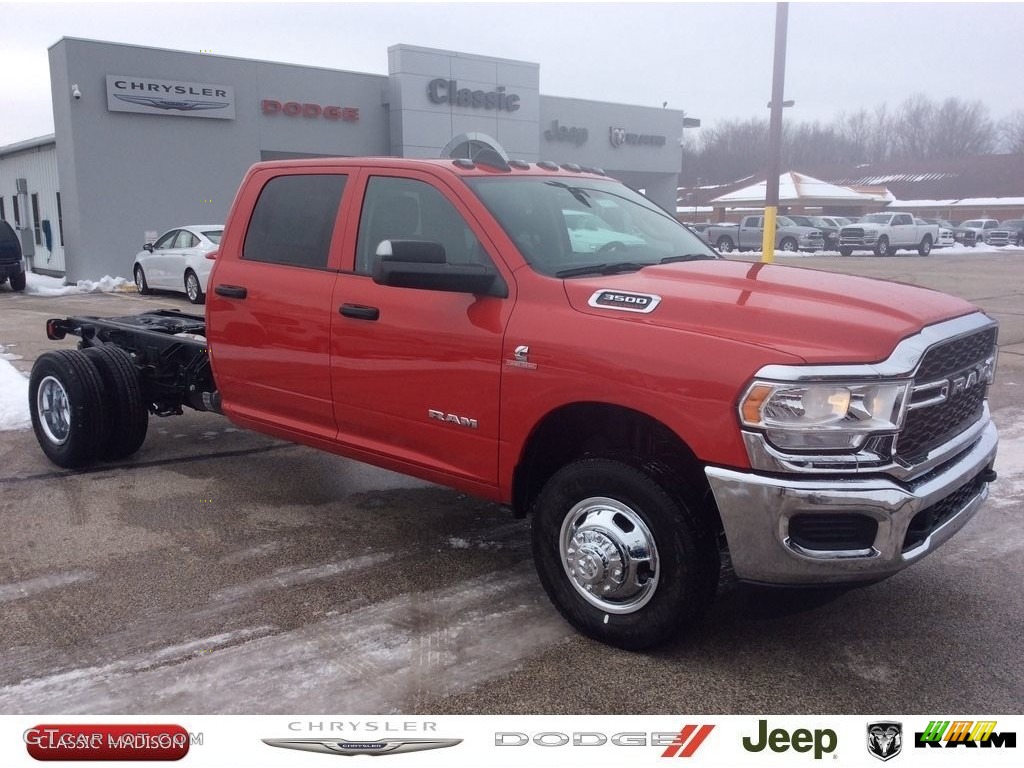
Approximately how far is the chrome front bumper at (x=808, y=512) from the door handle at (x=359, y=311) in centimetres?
185

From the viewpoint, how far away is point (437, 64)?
26.2 m

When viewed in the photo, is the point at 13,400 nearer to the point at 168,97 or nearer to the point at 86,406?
the point at 86,406

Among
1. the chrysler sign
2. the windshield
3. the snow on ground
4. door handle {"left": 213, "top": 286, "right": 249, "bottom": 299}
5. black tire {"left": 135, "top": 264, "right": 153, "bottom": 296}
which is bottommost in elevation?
the snow on ground

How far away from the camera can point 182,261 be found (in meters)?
17.7

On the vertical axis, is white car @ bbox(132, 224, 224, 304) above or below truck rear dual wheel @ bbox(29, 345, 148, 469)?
above

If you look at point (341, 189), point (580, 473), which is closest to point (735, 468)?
point (580, 473)

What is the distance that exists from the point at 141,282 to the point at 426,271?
57.3 feet

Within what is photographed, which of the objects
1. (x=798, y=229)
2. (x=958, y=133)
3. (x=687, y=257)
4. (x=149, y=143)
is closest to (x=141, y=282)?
(x=149, y=143)

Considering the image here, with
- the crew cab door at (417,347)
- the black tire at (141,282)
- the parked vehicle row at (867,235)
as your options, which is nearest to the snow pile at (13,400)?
the crew cab door at (417,347)

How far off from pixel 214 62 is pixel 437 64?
6.36 m

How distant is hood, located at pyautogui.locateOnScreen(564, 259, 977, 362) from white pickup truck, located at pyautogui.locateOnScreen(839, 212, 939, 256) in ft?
117

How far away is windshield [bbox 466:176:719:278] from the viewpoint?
4148 mm

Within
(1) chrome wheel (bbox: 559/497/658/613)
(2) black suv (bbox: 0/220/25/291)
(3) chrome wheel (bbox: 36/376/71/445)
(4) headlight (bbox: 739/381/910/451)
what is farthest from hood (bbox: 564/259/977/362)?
(2) black suv (bbox: 0/220/25/291)

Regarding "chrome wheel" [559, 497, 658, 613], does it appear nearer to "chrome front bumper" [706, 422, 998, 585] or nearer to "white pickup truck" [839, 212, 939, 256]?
"chrome front bumper" [706, 422, 998, 585]
